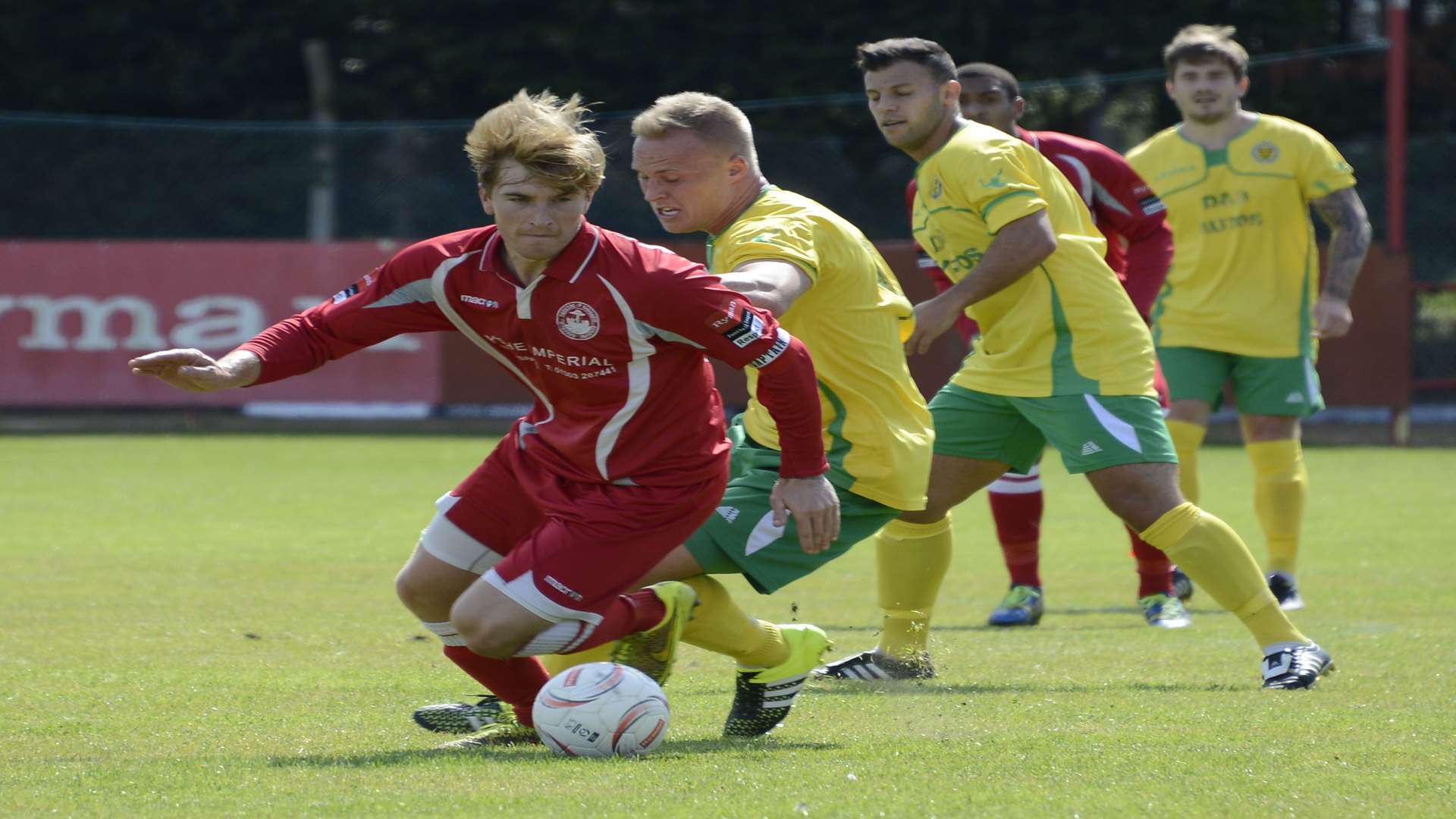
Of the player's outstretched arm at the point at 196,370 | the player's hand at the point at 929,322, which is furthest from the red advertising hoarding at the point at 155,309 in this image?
the player's outstretched arm at the point at 196,370

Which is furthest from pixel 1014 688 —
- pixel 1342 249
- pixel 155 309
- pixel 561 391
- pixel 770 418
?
pixel 155 309

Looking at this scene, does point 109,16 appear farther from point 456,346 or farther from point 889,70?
point 889,70

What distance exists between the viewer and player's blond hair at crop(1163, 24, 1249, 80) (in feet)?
23.8

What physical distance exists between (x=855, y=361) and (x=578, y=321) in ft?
2.65

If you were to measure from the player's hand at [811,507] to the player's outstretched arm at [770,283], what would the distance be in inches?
15.2

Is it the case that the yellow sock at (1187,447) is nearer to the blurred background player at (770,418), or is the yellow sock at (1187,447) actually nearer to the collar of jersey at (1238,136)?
the collar of jersey at (1238,136)

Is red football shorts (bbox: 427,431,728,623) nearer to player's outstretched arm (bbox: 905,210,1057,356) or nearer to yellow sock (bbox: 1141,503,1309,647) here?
player's outstretched arm (bbox: 905,210,1057,356)

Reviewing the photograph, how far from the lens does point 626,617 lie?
441 cm

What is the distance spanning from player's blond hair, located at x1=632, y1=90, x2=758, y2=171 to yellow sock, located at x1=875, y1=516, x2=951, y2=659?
1587 mm

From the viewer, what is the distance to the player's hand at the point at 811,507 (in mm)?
4188

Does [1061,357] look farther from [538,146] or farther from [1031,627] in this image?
[538,146]

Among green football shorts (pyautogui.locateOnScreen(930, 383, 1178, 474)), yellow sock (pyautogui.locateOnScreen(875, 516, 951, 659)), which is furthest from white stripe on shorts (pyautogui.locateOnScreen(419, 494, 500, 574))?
green football shorts (pyautogui.locateOnScreen(930, 383, 1178, 474))

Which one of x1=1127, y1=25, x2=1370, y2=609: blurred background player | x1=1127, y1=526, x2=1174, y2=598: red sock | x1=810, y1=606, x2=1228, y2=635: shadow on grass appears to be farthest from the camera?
x1=1127, y1=25, x2=1370, y2=609: blurred background player

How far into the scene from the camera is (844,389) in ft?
15.2
